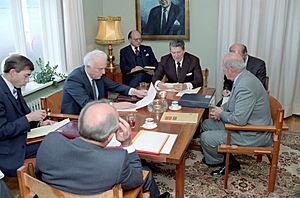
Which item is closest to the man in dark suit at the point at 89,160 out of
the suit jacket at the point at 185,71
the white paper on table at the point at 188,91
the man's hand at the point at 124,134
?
the man's hand at the point at 124,134

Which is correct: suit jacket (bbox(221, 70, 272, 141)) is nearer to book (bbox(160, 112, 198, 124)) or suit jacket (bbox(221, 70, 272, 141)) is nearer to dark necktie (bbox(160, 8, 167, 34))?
book (bbox(160, 112, 198, 124))

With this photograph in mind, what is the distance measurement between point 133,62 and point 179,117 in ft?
7.21

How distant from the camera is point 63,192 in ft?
4.71

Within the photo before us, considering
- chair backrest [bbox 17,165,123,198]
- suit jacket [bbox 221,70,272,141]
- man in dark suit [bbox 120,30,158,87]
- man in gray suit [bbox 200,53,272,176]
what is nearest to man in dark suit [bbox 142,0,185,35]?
man in dark suit [bbox 120,30,158,87]

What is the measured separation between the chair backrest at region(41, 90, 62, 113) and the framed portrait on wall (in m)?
2.31

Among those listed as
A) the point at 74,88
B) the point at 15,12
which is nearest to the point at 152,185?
the point at 74,88

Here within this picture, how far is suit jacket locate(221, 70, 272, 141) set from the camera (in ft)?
8.57

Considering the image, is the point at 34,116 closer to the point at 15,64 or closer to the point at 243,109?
the point at 15,64

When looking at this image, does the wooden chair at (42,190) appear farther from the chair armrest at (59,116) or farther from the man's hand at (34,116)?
the chair armrest at (59,116)

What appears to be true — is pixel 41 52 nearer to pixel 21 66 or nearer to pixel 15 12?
pixel 15 12

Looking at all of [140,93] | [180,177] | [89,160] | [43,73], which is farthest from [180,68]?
[89,160]

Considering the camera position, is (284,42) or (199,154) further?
(284,42)

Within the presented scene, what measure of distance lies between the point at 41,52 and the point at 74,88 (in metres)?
1.46

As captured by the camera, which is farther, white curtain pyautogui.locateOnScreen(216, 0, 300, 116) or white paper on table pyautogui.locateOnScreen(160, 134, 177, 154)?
white curtain pyautogui.locateOnScreen(216, 0, 300, 116)
